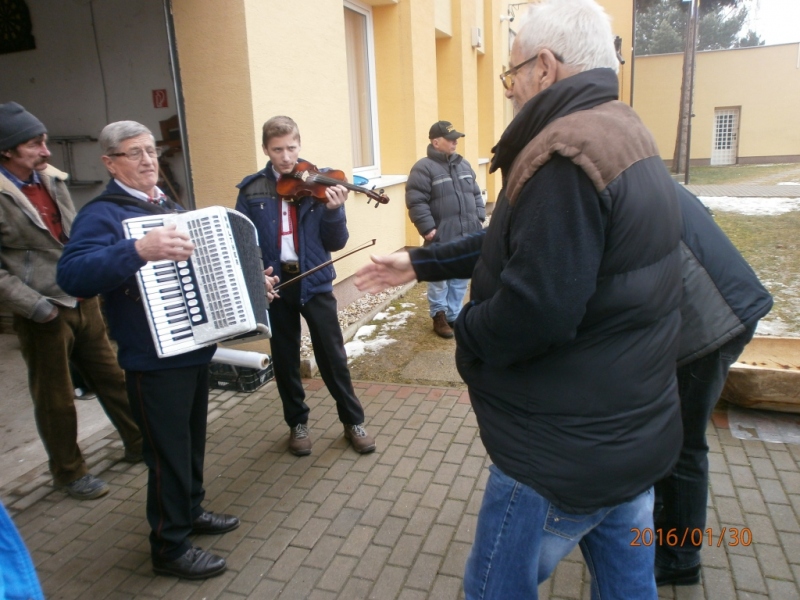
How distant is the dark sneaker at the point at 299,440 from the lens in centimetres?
387

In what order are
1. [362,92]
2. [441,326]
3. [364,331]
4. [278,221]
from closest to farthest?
1. [278,221]
2. [441,326]
3. [364,331]
4. [362,92]

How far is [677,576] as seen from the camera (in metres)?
2.63

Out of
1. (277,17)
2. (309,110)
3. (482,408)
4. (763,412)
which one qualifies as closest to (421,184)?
(309,110)

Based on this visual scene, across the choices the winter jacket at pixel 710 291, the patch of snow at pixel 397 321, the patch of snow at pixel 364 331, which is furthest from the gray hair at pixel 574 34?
the patch of snow at pixel 397 321

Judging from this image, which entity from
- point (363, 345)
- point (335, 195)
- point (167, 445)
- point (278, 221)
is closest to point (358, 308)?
point (363, 345)

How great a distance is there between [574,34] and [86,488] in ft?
11.1

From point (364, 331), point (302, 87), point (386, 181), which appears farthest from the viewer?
point (386, 181)

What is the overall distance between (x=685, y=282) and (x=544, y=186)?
0.97m

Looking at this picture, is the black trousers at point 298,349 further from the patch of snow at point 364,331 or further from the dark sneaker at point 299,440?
the patch of snow at point 364,331

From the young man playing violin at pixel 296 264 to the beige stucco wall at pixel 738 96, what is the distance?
28913mm

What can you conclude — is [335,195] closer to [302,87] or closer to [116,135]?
[116,135]

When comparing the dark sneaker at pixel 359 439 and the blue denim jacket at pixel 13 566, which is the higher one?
the blue denim jacket at pixel 13 566
